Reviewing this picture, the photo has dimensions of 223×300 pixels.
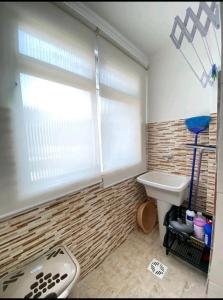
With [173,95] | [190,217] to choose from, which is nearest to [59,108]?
[173,95]

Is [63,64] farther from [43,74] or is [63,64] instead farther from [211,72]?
[211,72]

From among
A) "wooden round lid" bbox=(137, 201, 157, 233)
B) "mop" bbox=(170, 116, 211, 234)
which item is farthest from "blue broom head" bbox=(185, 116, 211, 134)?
"wooden round lid" bbox=(137, 201, 157, 233)

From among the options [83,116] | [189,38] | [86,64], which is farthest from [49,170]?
[189,38]

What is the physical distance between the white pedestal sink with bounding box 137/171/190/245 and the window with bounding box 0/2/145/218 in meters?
0.37

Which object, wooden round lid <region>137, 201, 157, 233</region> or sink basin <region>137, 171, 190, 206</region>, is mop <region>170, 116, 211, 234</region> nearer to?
sink basin <region>137, 171, 190, 206</region>

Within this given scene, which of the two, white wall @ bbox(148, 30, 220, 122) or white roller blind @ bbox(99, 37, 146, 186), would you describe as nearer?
white wall @ bbox(148, 30, 220, 122)

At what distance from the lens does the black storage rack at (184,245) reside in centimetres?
118

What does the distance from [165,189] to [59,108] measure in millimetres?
1167

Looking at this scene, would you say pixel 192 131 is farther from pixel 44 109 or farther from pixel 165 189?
pixel 44 109

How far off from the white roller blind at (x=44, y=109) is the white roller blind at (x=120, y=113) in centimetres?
16

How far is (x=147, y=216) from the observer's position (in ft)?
6.00

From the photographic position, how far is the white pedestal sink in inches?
52.3

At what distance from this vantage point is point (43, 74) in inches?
35.7

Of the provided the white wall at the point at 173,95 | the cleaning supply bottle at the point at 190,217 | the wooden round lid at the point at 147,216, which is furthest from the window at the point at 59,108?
the cleaning supply bottle at the point at 190,217
